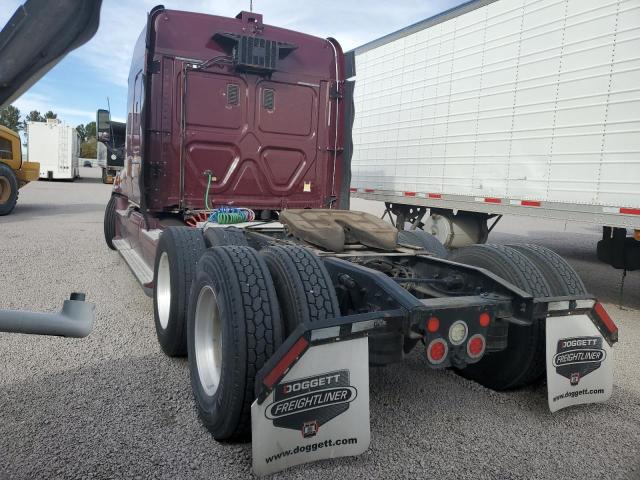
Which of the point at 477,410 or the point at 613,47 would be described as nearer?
the point at 477,410

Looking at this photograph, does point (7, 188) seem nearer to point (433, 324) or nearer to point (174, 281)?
point (174, 281)

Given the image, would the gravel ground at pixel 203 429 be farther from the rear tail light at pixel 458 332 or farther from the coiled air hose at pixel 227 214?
the coiled air hose at pixel 227 214

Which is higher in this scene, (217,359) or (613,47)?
(613,47)

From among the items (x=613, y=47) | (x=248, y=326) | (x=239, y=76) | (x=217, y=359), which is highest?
(x=613, y=47)

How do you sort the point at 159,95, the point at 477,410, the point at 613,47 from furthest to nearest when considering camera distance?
1. the point at 613,47
2. the point at 159,95
3. the point at 477,410

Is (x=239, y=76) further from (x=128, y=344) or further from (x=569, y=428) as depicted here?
(x=569, y=428)

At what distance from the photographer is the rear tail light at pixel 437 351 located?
8.27ft

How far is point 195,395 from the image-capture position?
9.74 feet

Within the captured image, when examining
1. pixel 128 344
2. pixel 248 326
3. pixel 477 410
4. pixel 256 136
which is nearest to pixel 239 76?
pixel 256 136

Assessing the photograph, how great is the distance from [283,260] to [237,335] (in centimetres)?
53

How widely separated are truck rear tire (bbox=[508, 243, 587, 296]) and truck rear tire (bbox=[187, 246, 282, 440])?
1.79 metres

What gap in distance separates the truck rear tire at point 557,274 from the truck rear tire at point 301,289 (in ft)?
4.81

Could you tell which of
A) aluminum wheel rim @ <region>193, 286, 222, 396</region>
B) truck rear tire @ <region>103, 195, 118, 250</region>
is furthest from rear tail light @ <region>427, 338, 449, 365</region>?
truck rear tire @ <region>103, 195, 118, 250</region>

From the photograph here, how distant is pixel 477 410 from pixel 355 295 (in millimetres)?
1064
